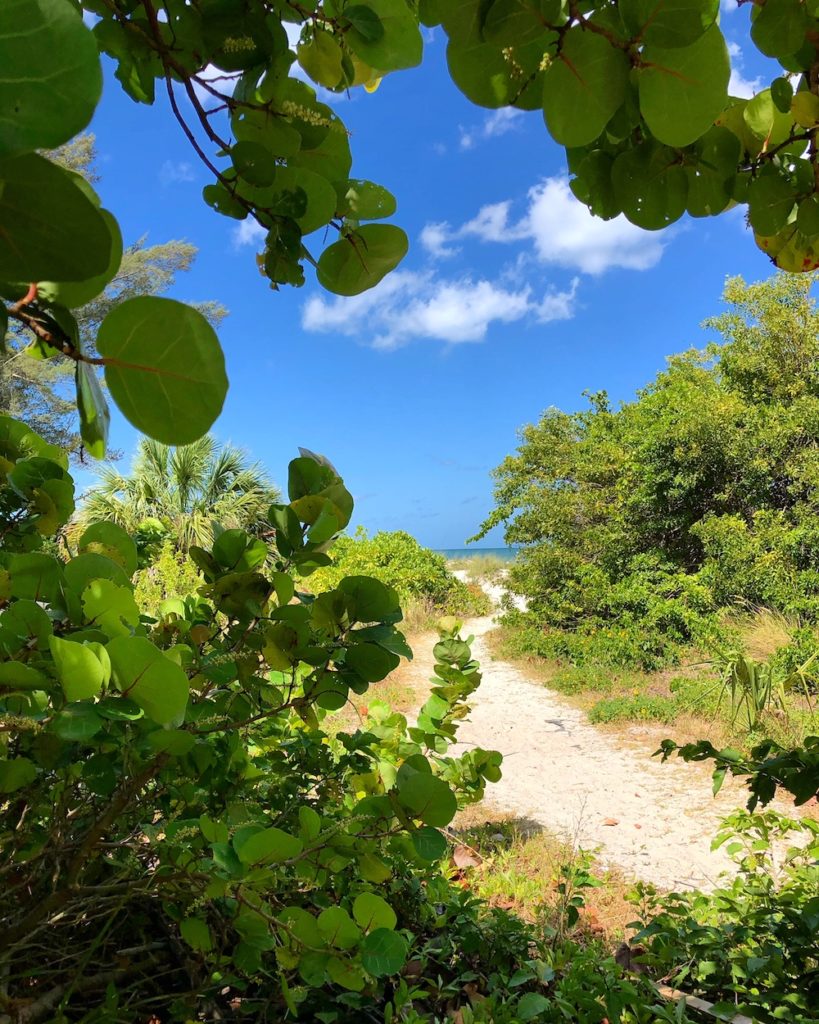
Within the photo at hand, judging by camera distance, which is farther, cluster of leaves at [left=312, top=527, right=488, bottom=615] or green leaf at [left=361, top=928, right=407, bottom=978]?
cluster of leaves at [left=312, top=527, right=488, bottom=615]

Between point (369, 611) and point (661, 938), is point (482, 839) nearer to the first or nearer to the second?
point (661, 938)

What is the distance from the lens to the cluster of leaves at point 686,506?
19.9 feet

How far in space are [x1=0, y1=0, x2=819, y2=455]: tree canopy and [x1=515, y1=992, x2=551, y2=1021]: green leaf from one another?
3.01ft

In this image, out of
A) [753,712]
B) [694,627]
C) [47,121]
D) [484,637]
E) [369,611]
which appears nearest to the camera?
[47,121]

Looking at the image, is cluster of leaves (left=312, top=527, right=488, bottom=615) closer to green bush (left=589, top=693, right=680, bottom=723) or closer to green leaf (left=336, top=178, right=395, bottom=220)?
green bush (left=589, top=693, right=680, bottom=723)

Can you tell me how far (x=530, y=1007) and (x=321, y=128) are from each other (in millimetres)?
1030

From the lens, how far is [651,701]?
5.11 metres

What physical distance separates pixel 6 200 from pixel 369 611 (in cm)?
47

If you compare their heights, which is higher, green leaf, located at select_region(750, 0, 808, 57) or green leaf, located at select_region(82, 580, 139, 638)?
green leaf, located at select_region(750, 0, 808, 57)

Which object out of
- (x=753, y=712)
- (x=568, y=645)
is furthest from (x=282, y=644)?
(x=568, y=645)

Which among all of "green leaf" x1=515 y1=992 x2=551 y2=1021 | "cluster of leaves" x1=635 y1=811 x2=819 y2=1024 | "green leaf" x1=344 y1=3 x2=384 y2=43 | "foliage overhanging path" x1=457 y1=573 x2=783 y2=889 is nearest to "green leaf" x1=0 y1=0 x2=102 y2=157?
"green leaf" x1=344 y1=3 x2=384 y2=43

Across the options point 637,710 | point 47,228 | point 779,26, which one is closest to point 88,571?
point 47,228

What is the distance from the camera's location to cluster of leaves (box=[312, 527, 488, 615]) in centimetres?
945

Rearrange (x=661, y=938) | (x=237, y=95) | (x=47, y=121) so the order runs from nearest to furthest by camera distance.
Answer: (x=47, y=121) → (x=237, y=95) → (x=661, y=938)
